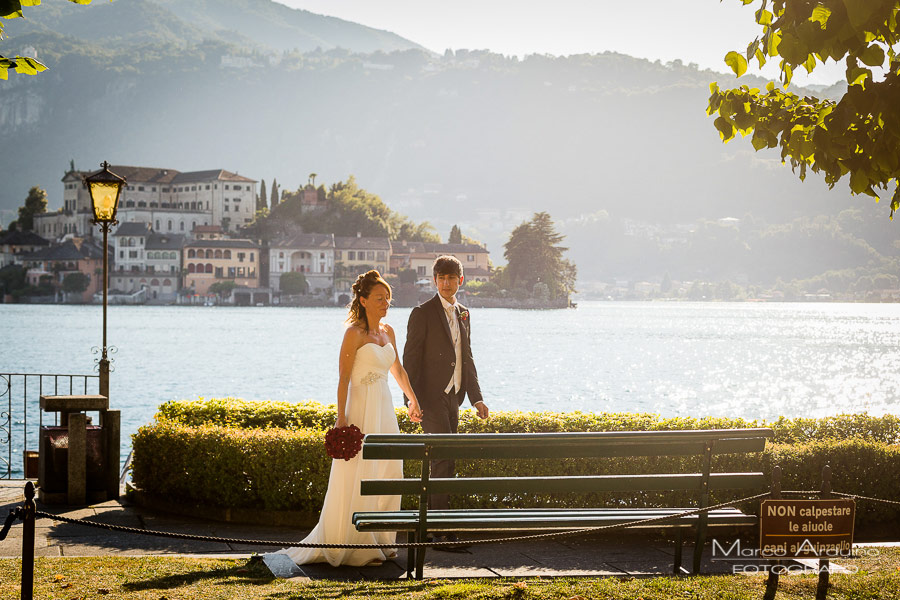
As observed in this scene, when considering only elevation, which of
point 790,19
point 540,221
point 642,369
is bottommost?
point 642,369

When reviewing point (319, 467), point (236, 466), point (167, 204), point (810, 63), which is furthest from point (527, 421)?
point (167, 204)

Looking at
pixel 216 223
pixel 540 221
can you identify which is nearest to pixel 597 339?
pixel 540 221

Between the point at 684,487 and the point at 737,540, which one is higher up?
the point at 684,487

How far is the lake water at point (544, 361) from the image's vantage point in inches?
2128

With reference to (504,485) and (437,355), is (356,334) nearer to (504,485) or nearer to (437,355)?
(437,355)

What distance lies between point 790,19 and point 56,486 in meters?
7.75

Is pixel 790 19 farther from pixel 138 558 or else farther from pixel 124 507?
pixel 124 507

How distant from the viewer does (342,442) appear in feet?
22.8

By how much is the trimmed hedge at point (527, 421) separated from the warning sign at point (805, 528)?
4.47 metres

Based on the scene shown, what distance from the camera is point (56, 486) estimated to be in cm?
958

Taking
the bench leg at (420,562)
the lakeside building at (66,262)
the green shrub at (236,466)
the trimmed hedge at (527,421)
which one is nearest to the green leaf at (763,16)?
the bench leg at (420,562)

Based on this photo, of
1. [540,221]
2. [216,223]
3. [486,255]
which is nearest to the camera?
[540,221]

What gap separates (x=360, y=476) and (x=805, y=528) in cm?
308

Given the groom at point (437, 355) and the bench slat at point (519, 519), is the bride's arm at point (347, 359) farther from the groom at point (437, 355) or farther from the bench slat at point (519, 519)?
the bench slat at point (519, 519)
